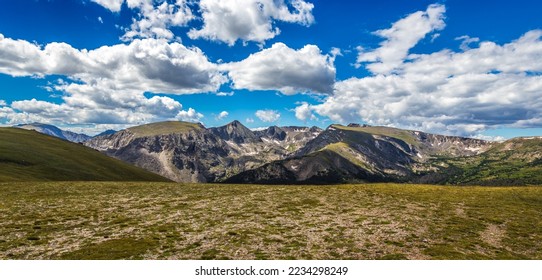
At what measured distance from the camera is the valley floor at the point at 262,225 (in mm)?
30953

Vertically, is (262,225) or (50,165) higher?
(50,165)

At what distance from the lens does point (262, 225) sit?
41031 millimetres

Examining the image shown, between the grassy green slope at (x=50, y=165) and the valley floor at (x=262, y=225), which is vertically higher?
the grassy green slope at (x=50, y=165)

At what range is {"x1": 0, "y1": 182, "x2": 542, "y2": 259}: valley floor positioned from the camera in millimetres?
30953

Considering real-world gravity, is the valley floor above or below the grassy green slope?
below

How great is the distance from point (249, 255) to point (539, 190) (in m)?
80.0

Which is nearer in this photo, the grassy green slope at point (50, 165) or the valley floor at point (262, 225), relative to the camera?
the valley floor at point (262, 225)

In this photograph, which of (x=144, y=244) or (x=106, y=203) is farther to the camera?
(x=106, y=203)

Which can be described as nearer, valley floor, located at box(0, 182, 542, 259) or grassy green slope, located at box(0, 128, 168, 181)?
valley floor, located at box(0, 182, 542, 259)

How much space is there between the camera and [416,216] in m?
48.2

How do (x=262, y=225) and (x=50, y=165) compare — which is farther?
(x=50, y=165)
